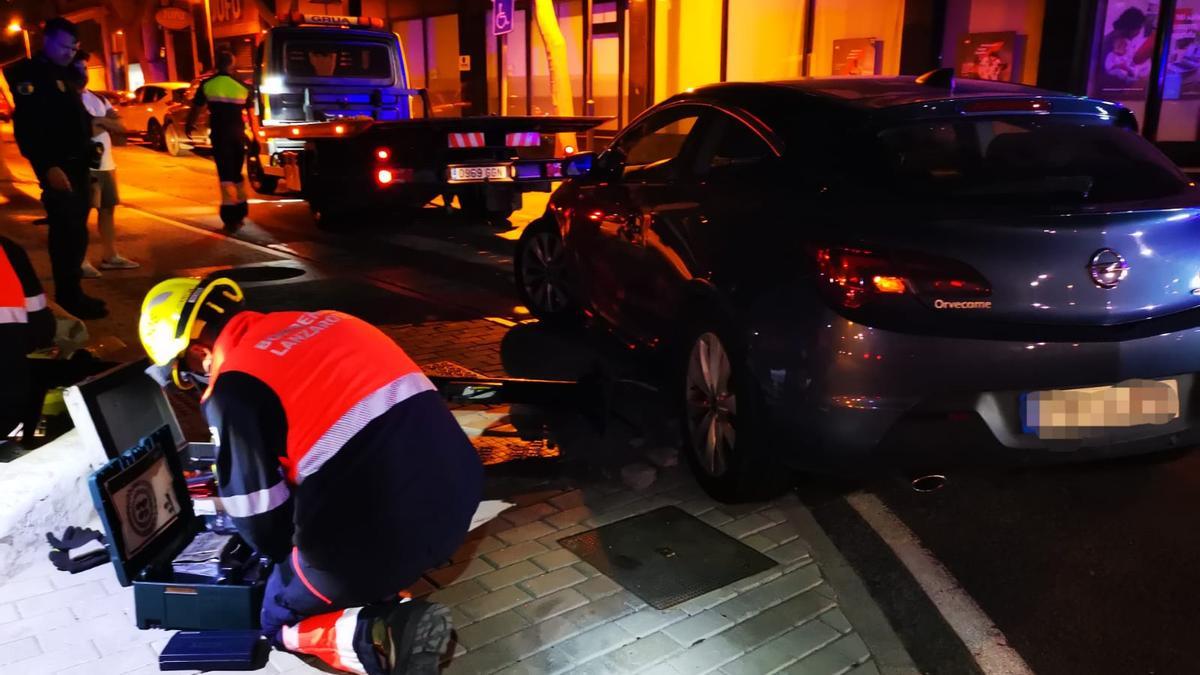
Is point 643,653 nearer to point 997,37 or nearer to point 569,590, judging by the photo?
point 569,590

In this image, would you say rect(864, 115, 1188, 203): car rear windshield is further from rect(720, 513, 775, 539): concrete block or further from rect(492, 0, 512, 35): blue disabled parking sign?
rect(492, 0, 512, 35): blue disabled parking sign

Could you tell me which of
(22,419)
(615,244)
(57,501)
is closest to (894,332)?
(615,244)

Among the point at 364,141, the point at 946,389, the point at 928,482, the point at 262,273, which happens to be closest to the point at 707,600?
the point at 946,389

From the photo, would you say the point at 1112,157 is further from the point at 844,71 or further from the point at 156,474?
the point at 844,71

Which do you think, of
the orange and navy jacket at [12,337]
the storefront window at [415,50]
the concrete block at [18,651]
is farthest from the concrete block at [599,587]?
the storefront window at [415,50]

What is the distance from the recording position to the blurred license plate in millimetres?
3301

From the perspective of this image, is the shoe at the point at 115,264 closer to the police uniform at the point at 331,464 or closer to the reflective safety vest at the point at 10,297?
the reflective safety vest at the point at 10,297

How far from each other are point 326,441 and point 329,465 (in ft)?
0.21

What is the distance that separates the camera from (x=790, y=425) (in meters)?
3.55

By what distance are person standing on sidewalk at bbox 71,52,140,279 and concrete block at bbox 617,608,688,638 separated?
6365mm

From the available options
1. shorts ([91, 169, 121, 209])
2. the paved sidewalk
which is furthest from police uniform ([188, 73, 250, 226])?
the paved sidewalk

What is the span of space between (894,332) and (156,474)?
248 cm

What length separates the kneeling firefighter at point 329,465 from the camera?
96.4 inches

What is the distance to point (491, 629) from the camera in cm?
310
